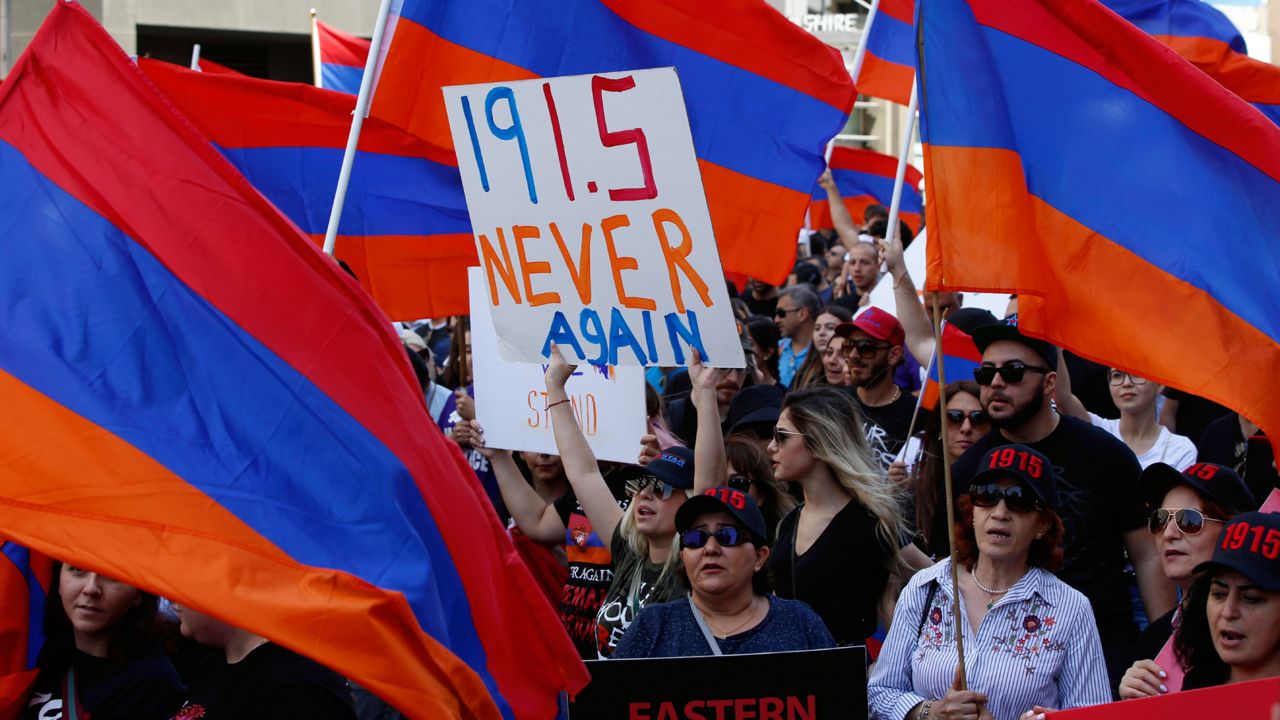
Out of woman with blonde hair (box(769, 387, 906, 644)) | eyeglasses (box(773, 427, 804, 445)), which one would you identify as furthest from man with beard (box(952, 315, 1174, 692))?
eyeglasses (box(773, 427, 804, 445))

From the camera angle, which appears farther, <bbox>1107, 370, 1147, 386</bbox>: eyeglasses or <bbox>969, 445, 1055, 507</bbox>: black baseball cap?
<bbox>1107, 370, 1147, 386</bbox>: eyeglasses

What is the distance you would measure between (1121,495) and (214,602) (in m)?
3.20

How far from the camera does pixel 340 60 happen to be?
11.9m

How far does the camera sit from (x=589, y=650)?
5.64 meters

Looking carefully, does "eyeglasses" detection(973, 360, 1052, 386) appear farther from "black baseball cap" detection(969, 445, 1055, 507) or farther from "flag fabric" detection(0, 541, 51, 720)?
"flag fabric" detection(0, 541, 51, 720)

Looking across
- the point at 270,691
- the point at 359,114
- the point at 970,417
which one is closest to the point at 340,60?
the point at 359,114

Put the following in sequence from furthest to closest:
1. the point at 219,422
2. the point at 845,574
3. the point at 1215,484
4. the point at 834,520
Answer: the point at 834,520 < the point at 845,574 < the point at 1215,484 < the point at 219,422

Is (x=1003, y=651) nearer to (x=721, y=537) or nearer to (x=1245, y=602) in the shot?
(x=1245, y=602)

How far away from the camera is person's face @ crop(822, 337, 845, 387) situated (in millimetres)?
7794

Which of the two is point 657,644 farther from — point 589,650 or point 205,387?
point 205,387

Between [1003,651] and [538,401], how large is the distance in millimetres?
2478

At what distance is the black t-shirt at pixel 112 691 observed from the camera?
430cm

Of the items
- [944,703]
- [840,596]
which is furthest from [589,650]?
[944,703]

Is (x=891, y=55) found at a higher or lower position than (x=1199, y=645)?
higher
